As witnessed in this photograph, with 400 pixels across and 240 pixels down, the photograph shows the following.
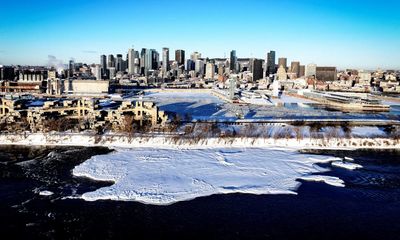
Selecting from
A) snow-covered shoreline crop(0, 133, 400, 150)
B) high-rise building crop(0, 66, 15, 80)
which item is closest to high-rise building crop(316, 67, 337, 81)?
high-rise building crop(0, 66, 15, 80)

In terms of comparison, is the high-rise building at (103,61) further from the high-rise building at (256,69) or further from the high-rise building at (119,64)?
the high-rise building at (256,69)

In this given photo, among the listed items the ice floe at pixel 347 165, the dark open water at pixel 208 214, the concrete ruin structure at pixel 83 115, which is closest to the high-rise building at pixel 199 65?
the concrete ruin structure at pixel 83 115

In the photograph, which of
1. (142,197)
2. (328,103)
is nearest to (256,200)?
(142,197)

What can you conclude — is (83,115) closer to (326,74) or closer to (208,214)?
(208,214)

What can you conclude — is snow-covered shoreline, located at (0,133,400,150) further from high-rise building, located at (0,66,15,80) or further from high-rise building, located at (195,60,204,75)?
high-rise building, located at (195,60,204,75)

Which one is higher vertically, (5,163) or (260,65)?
(260,65)

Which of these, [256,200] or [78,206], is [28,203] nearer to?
[78,206]
